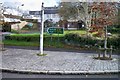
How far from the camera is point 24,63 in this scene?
31.9 ft

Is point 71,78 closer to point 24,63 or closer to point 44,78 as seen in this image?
point 44,78

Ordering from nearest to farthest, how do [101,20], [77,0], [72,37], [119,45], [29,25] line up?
[101,20]
[119,45]
[72,37]
[77,0]
[29,25]

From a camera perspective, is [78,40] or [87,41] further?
[78,40]

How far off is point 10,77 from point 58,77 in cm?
166

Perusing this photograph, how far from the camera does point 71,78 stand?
746cm

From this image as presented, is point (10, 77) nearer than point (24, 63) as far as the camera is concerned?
Yes

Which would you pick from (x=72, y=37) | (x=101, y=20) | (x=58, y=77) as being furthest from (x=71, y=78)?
(x=72, y=37)

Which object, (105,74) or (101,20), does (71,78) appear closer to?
(105,74)

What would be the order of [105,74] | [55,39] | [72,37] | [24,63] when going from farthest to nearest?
[55,39]
[72,37]
[24,63]
[105,74]

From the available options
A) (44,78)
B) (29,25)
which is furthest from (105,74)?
(29,25)

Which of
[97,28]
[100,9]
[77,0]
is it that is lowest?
[97,28]

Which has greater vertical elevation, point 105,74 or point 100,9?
point 100,9

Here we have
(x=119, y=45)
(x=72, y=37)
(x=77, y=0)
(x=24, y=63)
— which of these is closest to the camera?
(x=24, y=63)

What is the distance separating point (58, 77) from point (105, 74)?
70.1 inches
